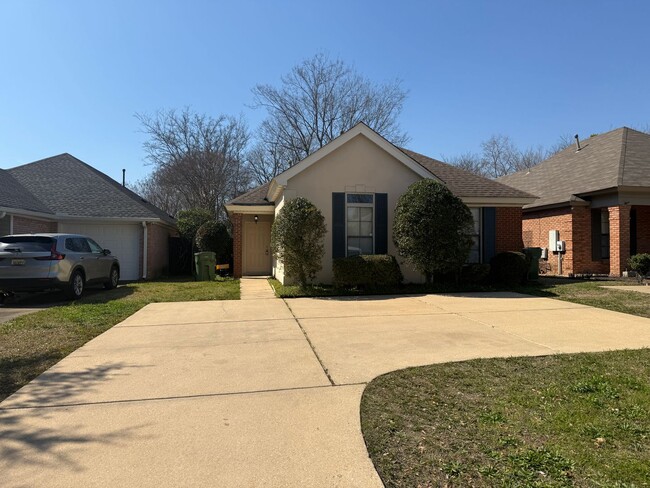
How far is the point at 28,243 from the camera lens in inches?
390

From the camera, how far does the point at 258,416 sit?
142 inches

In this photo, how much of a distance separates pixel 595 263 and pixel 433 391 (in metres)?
15.5

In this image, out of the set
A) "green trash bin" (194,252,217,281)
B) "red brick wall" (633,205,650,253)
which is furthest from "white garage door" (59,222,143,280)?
"red brick wall" (633,205,650,253)

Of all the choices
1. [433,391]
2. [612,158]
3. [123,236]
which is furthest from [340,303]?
[612,158]

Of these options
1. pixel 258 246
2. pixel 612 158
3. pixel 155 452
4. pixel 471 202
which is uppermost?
pixel 612 158

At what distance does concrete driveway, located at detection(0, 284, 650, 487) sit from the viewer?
111 inches

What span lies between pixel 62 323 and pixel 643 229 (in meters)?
19.8

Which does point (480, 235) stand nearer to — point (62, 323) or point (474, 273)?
point (474, 273)

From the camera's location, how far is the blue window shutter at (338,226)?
40.8 ft

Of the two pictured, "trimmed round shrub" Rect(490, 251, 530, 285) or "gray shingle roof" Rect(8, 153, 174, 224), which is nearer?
"trimmed round shrub" Rect(490, 251, 530, 285)

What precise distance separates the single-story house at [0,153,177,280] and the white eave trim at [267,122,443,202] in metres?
7.11

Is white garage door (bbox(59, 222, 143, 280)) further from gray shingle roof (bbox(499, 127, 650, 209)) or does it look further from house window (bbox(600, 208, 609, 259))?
house window (bbox(600, 208, 609, 259))

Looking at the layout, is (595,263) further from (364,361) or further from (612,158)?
(364,361)

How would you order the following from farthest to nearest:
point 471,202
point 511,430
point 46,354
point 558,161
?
point 558,161 < point 471,202 < point 46,354 < point 511,430
